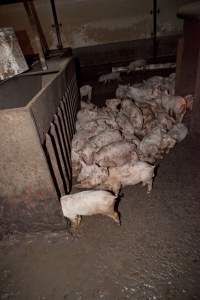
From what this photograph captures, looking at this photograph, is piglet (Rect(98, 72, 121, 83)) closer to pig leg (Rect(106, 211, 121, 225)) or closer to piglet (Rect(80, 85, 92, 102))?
piglet (Rect(80, 85, 92, 102))

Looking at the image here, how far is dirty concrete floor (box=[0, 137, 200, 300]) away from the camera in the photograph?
7.18 feet

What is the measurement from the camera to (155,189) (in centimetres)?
319

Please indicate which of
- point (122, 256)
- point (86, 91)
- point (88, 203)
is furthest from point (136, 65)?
point (122, 256)

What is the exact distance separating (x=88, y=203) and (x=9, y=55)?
252 cm

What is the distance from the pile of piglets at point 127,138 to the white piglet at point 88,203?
0.52 meters

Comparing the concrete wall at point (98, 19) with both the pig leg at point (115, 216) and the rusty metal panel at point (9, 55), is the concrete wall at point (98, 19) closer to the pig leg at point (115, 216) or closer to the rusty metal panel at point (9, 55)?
the rusty metal panel at point (9, 55)

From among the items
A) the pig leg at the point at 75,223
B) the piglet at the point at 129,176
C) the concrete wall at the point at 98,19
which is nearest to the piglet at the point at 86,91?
the concrete wall at the point at 98,19

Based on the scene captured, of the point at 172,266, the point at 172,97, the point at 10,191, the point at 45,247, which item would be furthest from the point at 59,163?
the point at 172,97

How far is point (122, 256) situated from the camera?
2.45m

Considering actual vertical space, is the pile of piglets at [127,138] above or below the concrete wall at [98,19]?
below

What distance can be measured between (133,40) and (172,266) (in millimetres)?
7284

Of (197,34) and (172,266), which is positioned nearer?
(172,266)

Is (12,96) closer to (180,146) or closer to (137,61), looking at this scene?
(180,146)

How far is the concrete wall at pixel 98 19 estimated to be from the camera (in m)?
6.99
